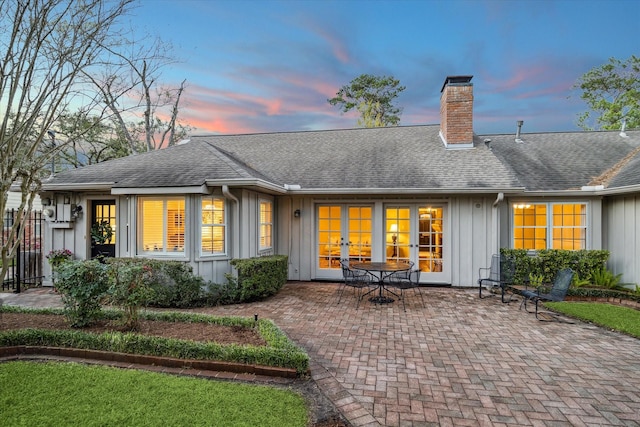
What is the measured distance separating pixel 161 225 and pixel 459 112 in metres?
9.11

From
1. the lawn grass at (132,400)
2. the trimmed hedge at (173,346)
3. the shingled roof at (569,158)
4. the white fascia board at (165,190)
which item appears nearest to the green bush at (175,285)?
the white fascia board at (165,190)

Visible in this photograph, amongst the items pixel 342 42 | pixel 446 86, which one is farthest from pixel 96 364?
pixel 342 42

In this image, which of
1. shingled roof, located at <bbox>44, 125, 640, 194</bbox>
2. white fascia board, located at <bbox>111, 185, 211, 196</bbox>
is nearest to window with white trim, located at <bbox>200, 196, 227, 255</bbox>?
white fascia board, located at <bbox>111, 185, 211, 196</bbox>

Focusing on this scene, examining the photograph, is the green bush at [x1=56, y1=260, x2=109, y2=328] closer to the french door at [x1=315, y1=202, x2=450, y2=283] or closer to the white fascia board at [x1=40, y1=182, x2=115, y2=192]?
the white fascia board at [x1=40, y1=182, x2=115, y2=192]

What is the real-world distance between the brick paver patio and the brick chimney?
5.77 metres

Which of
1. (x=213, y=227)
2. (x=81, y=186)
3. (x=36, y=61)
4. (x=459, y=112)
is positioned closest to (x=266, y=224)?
(x=213, y=227)

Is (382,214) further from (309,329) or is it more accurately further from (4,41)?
(4,41)

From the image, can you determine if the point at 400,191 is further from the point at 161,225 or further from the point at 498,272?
the point at 161,225

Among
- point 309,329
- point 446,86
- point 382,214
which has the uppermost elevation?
point 446,86

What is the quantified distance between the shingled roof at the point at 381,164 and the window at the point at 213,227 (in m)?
0.61

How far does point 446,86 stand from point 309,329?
9.01 m

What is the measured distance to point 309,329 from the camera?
18.2 feet

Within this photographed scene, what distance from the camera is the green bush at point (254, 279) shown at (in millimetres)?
7309

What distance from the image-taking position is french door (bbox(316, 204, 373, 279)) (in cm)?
979
